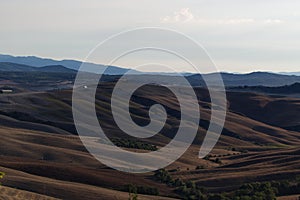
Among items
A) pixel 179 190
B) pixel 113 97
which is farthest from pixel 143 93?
pixel 179 190

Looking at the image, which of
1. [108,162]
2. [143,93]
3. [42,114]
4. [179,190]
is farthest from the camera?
[143,93]

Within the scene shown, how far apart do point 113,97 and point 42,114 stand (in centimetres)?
2515

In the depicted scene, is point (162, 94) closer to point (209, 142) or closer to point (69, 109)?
point (69, 109)

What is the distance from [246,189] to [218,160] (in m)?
28.9

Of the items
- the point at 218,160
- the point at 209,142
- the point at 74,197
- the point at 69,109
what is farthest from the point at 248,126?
the point at 74,197

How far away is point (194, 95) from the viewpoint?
16388 cm

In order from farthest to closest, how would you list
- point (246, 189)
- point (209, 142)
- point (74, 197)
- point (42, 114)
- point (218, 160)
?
point (42, 114)
point (209, 142)
point (218, 160)
point (246, 189)
point (74, 197)

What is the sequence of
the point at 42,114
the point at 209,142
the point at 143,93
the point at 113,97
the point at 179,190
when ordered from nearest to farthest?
the point at 179,190, the point at 209,142, the point at 42,114, the point at 113,97, the point at 143,93

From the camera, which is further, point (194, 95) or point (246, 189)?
point (194, 95)

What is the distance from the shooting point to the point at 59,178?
46.7m

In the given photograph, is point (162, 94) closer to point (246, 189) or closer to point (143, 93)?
point (143, 93)

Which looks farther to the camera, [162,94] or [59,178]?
[162,94]

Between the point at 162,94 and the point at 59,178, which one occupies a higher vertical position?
the point at 162,94

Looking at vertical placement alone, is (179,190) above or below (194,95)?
below
